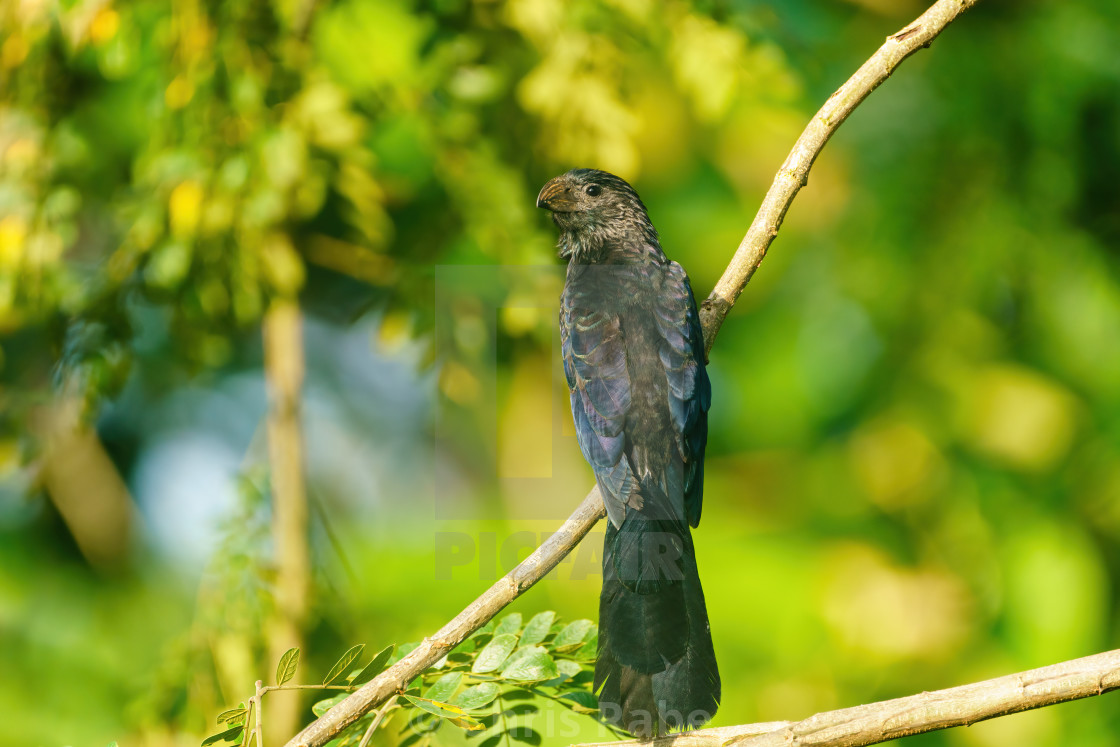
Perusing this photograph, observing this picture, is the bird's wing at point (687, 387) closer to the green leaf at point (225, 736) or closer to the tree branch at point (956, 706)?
the tree branch at point (956, 706)

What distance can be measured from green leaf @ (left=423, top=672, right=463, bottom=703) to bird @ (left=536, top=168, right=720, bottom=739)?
238mm

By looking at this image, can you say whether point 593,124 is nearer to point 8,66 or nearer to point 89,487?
point 8,66

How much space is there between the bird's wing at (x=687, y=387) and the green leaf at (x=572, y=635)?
355 mm

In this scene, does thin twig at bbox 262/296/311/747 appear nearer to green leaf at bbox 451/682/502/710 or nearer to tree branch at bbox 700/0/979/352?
green leaf at bbox 451/682/502/710

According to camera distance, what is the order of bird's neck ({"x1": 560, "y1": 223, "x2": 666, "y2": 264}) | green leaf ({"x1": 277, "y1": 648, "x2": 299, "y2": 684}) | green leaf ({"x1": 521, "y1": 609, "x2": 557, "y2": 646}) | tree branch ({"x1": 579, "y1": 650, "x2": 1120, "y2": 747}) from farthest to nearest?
bird's neck ({"x1": 560, "y1": 223, "x2": 666, "y2": 264}) → green leaf ({"x1": 521, "y1": 609, "x2": 557, "y2": 646}) → green leaf ({"x1": 277, "y1": 648, "x2": 299, "y2": 684}) → tree branch ({"x1": 579, "y1": 650, "x2": 1120, "y2": 747})

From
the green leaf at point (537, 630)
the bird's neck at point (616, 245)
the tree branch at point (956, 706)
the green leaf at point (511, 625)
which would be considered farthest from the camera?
the bird's neck at point (616, 245)

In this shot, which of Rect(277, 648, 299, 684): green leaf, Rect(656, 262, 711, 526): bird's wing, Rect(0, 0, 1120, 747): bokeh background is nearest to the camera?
Rect(277, 648, 299, 684): green leaf

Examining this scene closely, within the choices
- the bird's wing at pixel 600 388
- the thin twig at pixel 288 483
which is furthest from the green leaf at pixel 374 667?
the thin twig at pixel 288 483

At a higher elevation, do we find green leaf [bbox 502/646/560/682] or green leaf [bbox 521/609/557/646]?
green leaf [bbox 521/609/557/646]

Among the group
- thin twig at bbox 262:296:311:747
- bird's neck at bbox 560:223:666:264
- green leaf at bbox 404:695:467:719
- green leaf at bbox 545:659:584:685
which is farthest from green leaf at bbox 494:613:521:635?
thin twig at bbox 262:296:311:747

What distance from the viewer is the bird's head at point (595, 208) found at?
7.80 ft

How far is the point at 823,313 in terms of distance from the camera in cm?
400

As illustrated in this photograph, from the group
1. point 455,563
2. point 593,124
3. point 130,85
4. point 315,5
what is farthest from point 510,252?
point 130,85

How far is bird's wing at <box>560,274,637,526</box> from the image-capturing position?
72.3 inches
